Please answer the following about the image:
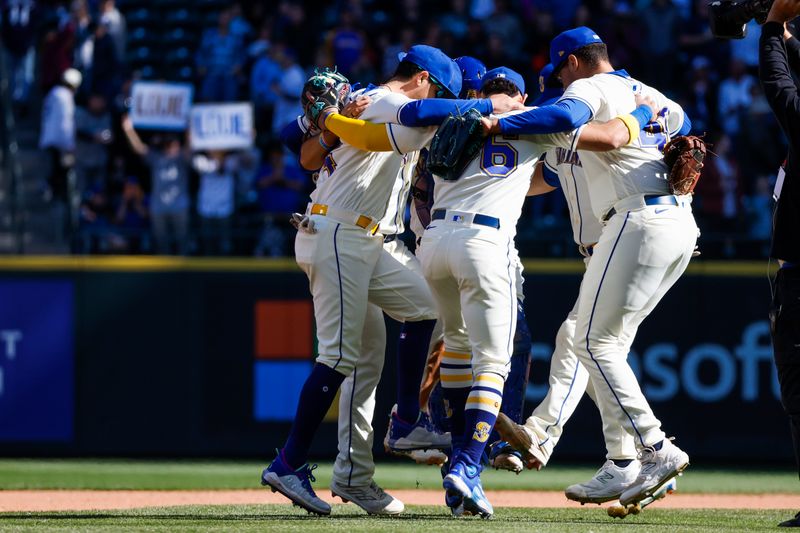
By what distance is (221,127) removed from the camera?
12.4m

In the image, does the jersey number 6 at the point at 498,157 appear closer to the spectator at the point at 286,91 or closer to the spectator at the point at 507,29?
the spectator at the point at 286,91

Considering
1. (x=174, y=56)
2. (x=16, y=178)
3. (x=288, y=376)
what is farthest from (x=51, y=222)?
(x=174, y=56)

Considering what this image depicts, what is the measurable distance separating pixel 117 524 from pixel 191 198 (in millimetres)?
7530

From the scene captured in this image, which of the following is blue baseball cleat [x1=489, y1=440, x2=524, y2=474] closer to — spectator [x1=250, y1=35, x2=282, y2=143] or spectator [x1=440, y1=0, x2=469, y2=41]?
spectator [x1=250, y1=35, x2=282, y2=143]

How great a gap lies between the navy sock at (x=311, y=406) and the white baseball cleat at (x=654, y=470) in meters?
1.43

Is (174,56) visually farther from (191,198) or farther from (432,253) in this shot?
(432,253)

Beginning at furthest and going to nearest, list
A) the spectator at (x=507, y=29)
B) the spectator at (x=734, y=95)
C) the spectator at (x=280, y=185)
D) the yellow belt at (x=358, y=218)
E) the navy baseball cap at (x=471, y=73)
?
the spectator at (x=507, y=29), the spectator at (x=734, y=95), the spectator at (x=280, y=185), the navy baseball cap at (x=471, y=73), the yellow belt at (x=358, y=218)

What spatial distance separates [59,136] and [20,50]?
6.77ft

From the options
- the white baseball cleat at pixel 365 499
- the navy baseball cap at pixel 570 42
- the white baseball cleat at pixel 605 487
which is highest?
the navy baseball cap at pixel 570 42

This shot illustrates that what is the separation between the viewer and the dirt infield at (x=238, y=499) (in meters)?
7.05

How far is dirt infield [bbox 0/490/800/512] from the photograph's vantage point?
705 cm

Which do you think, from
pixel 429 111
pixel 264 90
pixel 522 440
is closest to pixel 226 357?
pixel 264 90

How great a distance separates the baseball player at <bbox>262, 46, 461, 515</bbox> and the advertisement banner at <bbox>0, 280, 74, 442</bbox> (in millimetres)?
4866

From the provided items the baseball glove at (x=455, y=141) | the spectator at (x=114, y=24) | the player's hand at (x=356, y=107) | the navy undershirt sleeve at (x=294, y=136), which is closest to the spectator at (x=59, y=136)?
the spectator at (x=114, y=24)
